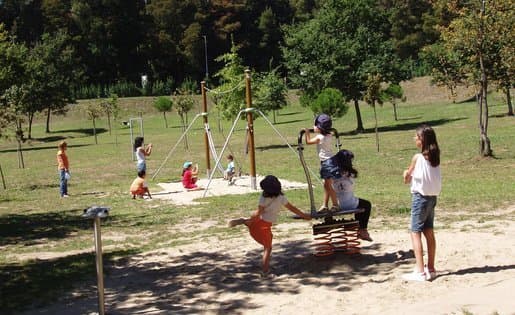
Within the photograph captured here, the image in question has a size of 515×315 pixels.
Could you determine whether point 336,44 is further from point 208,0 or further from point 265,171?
point 208,0

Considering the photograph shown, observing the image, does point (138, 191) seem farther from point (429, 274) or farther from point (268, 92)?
point (268, 92)

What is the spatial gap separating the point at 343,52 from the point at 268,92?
7619mm

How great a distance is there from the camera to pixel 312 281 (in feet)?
23.8

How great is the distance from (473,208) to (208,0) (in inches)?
3148

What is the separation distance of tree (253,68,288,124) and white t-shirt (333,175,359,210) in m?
21.7

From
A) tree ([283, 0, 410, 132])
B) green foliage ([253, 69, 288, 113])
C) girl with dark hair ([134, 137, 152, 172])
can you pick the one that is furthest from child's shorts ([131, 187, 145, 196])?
tree ([283, 0, 410, 132])

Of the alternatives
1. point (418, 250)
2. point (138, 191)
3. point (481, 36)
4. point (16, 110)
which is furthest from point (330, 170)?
point (16, 110)

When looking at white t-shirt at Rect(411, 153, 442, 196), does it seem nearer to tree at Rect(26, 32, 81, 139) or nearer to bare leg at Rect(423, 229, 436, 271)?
bare leg at Rect(423, 229, 436, 271)

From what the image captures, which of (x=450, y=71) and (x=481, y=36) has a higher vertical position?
(x=481, y=36)

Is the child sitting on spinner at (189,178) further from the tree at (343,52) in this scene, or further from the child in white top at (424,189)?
the tree at (343,52)

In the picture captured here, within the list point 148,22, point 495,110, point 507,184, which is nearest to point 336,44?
point 495,110

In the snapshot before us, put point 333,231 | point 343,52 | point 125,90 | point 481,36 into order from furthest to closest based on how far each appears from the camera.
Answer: point 125,90 → point 343,52 → point 481,36 → point 333,231

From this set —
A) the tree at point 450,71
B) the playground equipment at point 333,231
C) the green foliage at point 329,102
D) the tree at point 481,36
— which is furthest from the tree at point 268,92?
→ the playground equipment at point 333,231

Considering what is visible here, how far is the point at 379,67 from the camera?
38250 mm
